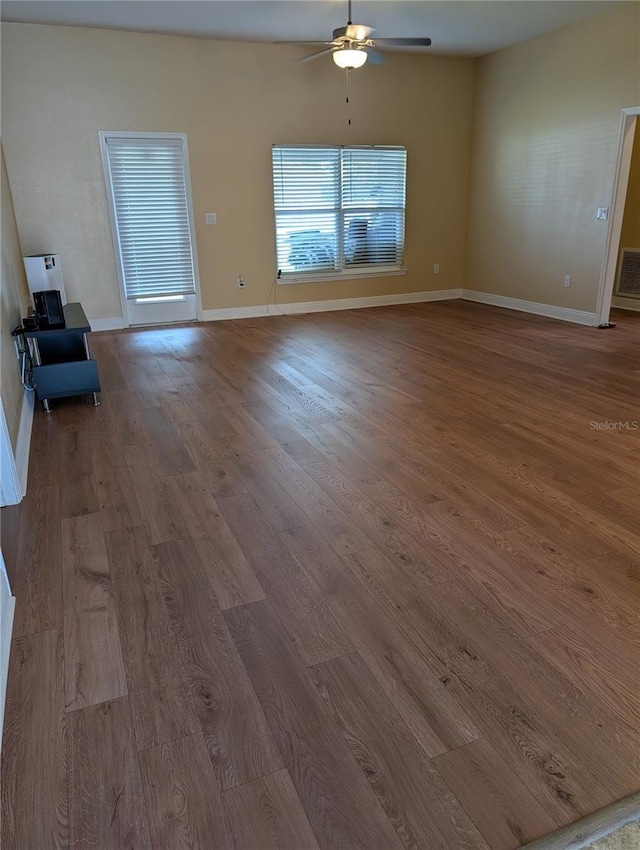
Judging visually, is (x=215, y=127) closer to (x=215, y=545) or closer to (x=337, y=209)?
(x=337, y=209)

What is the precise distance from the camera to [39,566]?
2146mm

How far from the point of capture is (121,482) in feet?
9.21

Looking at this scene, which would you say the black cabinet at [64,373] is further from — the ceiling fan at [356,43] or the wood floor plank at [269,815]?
the wood floor plank at [269,815]

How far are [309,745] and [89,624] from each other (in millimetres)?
857

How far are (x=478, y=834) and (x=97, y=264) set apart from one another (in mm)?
6254

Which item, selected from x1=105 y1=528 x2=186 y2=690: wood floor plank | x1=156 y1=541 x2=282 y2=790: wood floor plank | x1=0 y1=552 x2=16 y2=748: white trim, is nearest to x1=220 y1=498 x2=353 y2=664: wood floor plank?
x1=156 y1=541 x2=282 y2=790: wood floor plank

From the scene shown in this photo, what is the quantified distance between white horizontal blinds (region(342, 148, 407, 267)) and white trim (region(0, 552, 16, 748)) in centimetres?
626

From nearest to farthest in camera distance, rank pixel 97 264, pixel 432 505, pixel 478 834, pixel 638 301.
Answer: pixel 478 834 → pixel 432 505 → pixel 97 264 → pixel 638 301

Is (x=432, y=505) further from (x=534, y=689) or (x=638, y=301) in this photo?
(x=638, y=301)

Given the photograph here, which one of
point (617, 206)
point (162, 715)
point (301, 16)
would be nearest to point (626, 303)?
point (617, 206)

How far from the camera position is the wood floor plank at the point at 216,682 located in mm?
1371

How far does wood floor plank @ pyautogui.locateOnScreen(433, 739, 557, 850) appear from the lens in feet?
3.95

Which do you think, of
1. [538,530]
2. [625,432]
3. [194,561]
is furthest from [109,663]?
[625,432]

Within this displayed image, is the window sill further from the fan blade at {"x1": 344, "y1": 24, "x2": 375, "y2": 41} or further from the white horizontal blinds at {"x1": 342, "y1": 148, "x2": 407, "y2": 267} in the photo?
the fan blade at {"x1": 344, "y1": 24, "x2": 375, "y2": 41}
